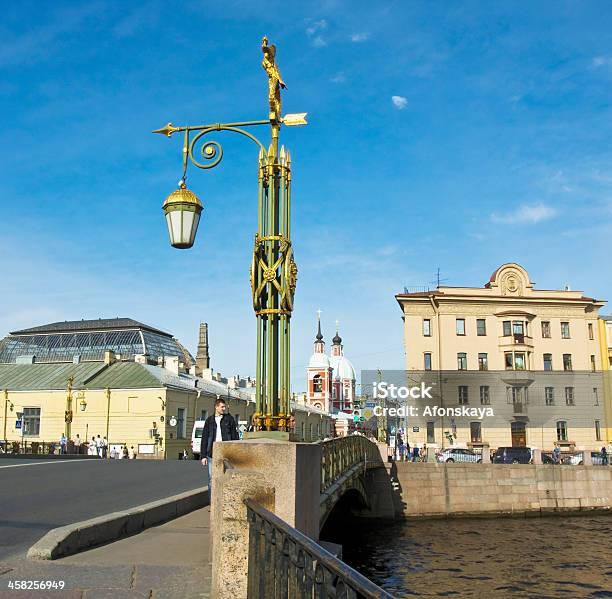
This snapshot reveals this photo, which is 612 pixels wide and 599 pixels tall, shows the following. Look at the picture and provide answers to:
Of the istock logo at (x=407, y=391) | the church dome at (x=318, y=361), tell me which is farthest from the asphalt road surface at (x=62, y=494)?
the church dome at (x=318, y=361)

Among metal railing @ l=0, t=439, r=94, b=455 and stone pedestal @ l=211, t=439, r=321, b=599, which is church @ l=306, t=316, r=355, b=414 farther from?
stone pedestal @ l=211, t=439, r=321, b=599

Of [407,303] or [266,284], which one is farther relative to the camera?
[407,303]

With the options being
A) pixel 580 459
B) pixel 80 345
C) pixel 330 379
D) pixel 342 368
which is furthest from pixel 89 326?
pixel 342 368

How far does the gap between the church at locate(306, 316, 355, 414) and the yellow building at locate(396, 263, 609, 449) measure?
5932 centimetres

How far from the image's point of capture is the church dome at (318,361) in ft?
415

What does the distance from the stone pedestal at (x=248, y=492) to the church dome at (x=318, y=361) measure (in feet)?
394

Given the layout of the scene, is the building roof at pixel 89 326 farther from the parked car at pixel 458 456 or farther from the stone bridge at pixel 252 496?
the stone bridge at pixel 252 496

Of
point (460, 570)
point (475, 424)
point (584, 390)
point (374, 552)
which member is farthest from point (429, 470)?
point (584, 390)

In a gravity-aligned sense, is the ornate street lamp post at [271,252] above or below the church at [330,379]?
below

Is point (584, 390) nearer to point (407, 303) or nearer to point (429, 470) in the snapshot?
point (407, 303)

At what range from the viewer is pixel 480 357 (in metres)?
57.9

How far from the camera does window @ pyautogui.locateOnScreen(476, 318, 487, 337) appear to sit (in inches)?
2290

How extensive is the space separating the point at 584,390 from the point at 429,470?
2916cm

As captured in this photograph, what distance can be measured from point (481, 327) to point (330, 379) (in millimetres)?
70025
